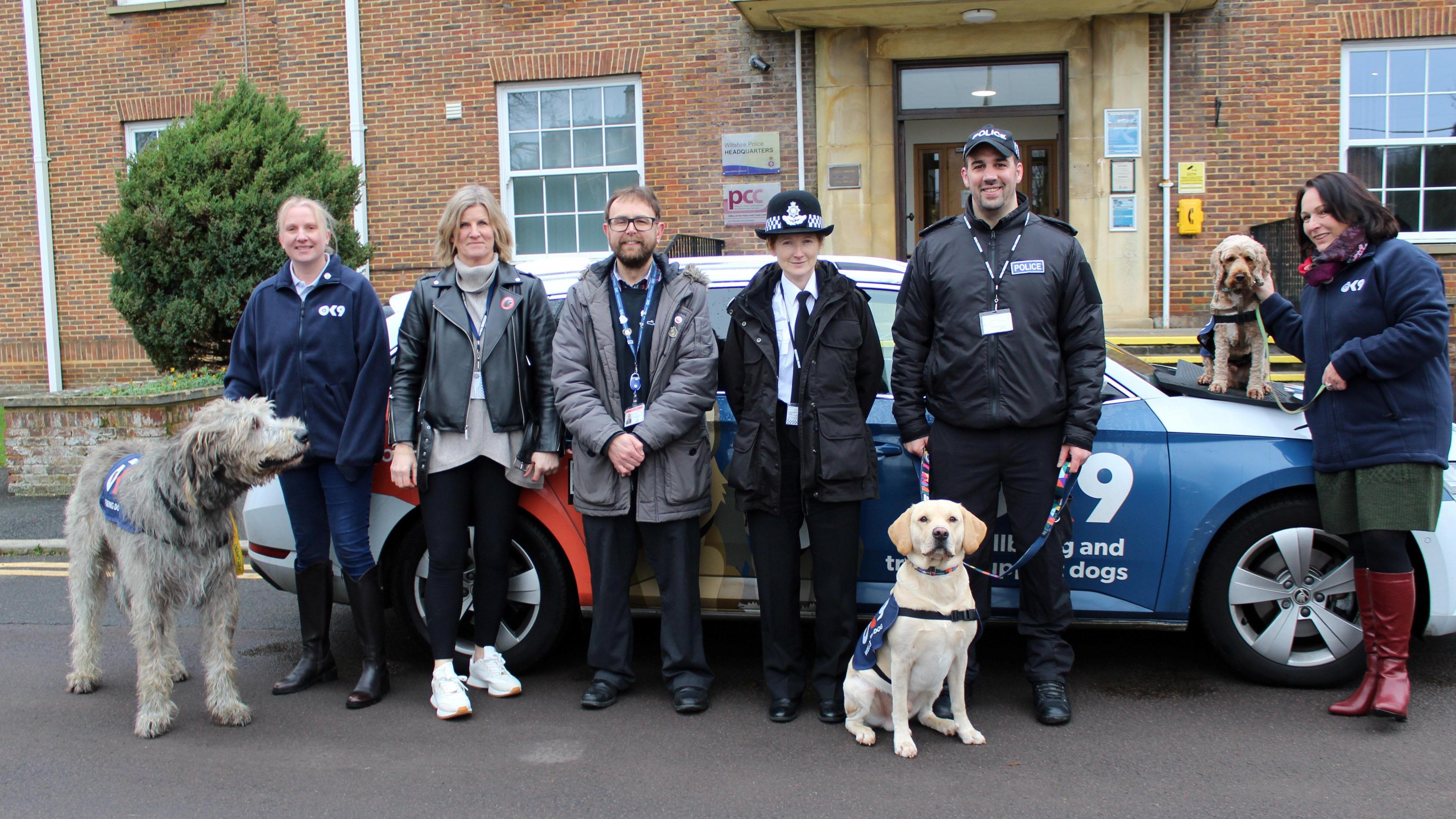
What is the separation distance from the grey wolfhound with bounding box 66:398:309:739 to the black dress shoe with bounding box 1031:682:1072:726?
9.83 feet

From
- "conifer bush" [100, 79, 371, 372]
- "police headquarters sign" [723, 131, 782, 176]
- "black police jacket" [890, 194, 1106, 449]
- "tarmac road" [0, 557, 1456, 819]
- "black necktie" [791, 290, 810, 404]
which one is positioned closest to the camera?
"tarmac road" [0, 557, 1456, 819]

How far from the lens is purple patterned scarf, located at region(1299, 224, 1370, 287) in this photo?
3945mm

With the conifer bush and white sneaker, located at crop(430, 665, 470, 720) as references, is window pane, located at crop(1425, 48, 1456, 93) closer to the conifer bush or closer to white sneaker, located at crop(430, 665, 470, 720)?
the conifer bush

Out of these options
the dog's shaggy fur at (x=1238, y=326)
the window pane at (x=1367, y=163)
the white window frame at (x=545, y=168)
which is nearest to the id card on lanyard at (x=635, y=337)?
the dog's shaggy fur at (x=1238, y=326)

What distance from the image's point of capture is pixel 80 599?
4531 mm

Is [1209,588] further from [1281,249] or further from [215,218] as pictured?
[215,218]

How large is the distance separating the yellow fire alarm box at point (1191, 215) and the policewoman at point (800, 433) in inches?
339

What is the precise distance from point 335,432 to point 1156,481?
11.0 feet

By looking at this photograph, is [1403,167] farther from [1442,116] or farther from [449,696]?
[449,696]

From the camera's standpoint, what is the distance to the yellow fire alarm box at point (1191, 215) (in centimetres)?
1134

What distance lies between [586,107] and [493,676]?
30.7 ft

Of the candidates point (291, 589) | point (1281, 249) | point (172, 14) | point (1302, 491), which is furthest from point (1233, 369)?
point (172, 14)

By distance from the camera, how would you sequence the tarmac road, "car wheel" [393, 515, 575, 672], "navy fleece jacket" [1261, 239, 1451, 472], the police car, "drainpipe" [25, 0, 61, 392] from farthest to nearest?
1. "drainpipe" [25, 0, 61, 392]
2. "car wheel" [393, 515, 575, 672]
3. the police car
4. "navy fleece jacket" [1261, 239, 1451, 472]
5. the tarmac road

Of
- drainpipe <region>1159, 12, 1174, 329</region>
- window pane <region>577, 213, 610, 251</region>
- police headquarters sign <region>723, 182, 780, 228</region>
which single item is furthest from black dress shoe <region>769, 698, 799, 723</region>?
window pane <region>577, 213, 610, 251</region>
